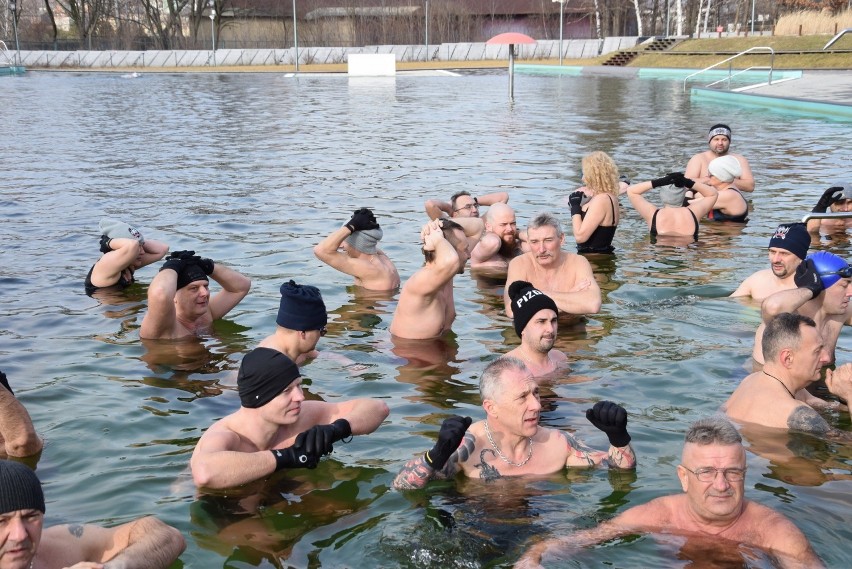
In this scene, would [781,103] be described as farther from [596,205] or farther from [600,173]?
[600,173]

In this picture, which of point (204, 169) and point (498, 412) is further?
Answer: point (204, 169)

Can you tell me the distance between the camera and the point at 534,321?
7.26 metres

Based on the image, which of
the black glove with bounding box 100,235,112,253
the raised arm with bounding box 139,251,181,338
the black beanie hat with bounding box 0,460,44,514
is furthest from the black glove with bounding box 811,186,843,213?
the black beanie hat with bounding box 0,460,44,514

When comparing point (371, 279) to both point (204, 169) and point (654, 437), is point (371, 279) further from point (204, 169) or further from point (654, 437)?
point (204, 169)

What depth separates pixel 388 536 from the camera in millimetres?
5461

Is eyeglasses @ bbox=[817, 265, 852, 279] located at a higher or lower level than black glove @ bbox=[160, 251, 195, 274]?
higher

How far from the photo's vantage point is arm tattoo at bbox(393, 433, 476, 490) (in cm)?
562

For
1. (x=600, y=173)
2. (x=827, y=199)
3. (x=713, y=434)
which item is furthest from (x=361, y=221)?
(x=827, y=199)

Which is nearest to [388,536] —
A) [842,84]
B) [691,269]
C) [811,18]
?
[691,269]

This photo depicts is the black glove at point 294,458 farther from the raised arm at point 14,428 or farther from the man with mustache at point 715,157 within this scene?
the man with mustache at point 715,157

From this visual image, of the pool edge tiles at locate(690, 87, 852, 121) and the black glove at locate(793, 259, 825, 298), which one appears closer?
the black glove at locate(793, 259, 825, 298)

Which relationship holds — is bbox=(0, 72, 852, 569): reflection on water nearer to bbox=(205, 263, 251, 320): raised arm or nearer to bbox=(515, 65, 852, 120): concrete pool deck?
bbox=(205, 263, 251, 320): raised arm

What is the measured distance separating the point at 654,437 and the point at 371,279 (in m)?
4.37

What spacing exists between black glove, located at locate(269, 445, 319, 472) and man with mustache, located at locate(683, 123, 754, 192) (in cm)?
987
